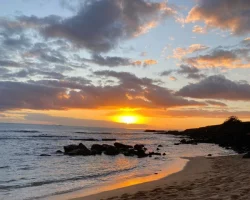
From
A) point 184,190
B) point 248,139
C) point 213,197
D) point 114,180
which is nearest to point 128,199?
point 184,190

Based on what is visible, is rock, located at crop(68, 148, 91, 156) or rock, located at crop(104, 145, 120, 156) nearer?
rock, located at crop(68, 148, 91, 156)

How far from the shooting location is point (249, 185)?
1262 cm

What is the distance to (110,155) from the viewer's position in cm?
4062

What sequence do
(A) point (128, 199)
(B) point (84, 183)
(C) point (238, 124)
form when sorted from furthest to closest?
(C) point (238, 124), (B) point (84, 183), (A) point (128, 199)

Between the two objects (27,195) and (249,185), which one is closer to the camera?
(249,185)

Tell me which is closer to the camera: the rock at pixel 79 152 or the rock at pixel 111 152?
the rock at pixel 79 152

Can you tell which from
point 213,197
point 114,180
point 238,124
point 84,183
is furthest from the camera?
point 238,124

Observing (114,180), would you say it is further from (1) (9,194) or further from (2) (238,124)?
(2) (238,124)

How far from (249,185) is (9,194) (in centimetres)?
1259

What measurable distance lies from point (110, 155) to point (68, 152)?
20.2ft

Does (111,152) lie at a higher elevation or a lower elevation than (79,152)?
lower

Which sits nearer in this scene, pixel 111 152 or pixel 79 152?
pixel 79 152

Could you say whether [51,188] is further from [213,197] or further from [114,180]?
[213,197]

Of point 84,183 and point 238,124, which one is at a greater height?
point 238,124
